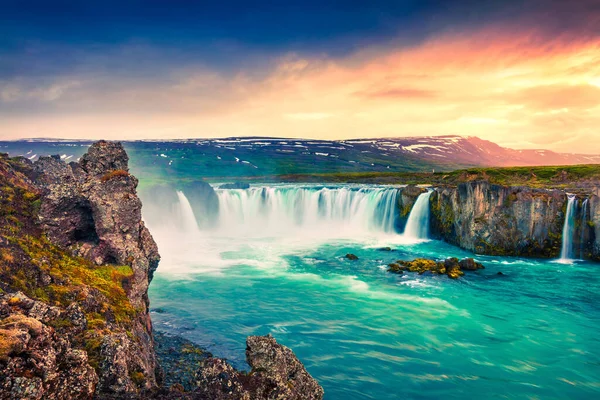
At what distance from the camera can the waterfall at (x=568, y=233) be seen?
3578 cm

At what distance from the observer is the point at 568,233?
3606cm

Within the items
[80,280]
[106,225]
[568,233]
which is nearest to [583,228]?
[568,233]

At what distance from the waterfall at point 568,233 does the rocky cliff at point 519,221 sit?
304mm

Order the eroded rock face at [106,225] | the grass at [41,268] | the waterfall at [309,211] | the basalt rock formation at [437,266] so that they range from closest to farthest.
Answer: the grass at [41,268], the eroded rock face at [106,225], the basalt rock formation at [437,266], the waterfall at [309,211]

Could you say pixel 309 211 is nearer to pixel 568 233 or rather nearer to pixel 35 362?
pixel 568 233

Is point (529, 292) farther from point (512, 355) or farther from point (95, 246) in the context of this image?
point (95, 246)

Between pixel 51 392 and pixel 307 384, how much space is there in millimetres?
5154

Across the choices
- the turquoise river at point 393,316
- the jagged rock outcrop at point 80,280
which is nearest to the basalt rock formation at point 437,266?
the turquoise river at point 393,316

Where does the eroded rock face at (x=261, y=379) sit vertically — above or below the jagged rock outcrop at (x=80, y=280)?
below

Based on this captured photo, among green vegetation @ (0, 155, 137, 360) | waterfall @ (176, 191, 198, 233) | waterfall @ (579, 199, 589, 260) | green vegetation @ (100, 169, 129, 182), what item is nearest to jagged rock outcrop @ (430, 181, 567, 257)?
waterfall @ (579, 199, 589, 260)

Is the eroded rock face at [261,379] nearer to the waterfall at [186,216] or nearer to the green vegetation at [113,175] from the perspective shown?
the green vegetation at [113,175]

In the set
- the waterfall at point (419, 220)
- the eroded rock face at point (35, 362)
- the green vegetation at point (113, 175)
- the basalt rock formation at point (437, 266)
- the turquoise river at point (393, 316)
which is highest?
the green vegetation at point (113, 175)

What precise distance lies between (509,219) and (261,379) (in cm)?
3726

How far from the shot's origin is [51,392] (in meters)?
5.60
